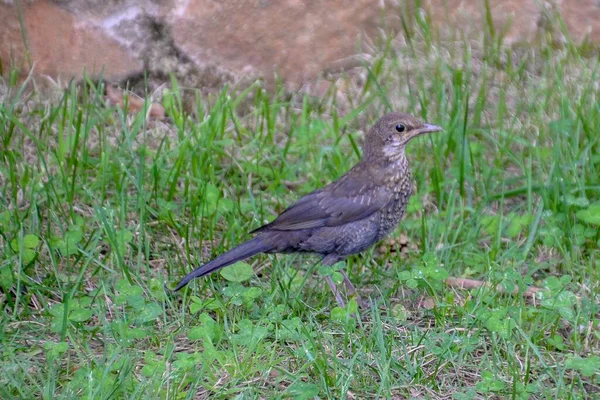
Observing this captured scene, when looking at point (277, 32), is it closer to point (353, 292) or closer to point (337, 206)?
point (337, 206)

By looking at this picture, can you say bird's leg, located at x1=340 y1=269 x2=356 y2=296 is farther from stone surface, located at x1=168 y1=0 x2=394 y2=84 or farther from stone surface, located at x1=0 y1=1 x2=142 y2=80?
stone surface, located at x1=0 y1=1 x2=142 y2=80

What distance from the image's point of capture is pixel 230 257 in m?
4.71

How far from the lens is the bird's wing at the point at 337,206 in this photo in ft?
16.4

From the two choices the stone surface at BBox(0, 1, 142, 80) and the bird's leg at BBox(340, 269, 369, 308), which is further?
the stone surface at BBox(0, 1, 142, 80)

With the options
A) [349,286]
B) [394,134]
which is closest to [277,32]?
[394,134]

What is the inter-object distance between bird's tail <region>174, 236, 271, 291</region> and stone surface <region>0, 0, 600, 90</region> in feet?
6.95

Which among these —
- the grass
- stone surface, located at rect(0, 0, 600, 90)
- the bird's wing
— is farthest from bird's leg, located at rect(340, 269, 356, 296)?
stone surface, located at rect(0, 0, 600, 90)

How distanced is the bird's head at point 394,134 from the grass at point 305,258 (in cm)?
43

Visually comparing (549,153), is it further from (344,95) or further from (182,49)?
(182,49)

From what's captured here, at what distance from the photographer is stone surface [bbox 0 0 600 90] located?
21.0 feet

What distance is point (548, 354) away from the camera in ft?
13.9

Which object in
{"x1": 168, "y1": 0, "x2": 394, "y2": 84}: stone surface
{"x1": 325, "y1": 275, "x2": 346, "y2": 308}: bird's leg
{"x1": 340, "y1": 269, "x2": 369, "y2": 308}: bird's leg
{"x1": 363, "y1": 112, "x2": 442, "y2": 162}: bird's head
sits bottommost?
{"x1": 340, "y1": 269, "x2": 369, "y2": 308}: bird's leg

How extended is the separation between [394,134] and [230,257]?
1.15 meters

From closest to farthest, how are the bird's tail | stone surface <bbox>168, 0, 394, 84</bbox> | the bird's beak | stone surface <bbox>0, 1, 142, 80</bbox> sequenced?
the bird's tail
the bird's beak
stone surface <bbox>0, 1, 142, 80</bbox>
stone surface <bbox>168, 0, 394, 84</bbox>
